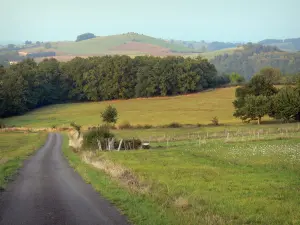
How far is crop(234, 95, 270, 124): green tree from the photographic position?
75.2 meters

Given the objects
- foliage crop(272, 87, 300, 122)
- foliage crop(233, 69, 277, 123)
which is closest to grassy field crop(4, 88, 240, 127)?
foliage crop(233, 69, 277, 123)

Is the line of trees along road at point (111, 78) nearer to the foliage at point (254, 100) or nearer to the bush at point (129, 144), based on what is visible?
the foliage at point (254, 100)

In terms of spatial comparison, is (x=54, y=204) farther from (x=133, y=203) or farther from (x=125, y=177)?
(x=125, y=177)

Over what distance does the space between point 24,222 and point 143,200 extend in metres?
4.53

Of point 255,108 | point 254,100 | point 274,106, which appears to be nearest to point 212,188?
point 255,108

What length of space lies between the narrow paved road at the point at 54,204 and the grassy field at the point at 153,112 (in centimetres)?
6060

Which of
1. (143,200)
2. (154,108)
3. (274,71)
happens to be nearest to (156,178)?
(143,200)

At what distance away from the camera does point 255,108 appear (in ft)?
248

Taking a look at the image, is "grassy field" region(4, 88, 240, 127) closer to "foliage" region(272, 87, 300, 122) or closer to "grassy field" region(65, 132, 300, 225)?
"foliage" region(272, 87, 300, 122)

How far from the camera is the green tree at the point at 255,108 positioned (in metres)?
75.2

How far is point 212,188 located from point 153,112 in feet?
287

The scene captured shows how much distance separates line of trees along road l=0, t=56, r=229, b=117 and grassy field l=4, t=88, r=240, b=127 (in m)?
6.31

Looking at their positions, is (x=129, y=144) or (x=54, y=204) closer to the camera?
Answer: (x=54, y=204)

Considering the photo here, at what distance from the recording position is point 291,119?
74750 mm
